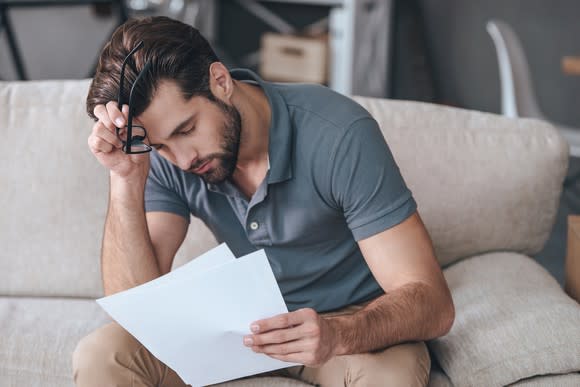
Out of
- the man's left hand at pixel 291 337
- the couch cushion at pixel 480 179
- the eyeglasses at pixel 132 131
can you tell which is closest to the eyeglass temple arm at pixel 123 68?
the eyeglasses at pixel 132 131

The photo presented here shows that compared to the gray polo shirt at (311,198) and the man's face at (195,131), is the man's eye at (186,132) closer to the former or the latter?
the man's face at (195,131)

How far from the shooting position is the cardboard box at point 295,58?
491cm

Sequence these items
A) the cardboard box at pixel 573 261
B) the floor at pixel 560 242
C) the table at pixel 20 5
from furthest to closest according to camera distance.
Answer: the table at pixel 20 5, the floor at pixel 560 242, the cardboard box at pixel 573 261

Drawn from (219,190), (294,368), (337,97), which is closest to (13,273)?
(219,190)

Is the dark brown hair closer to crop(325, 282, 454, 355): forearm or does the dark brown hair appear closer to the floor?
crop(325, 282, 454, 355): forearm

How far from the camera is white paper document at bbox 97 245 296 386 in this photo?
127 cm

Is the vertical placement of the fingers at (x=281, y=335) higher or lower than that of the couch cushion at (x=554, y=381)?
higher

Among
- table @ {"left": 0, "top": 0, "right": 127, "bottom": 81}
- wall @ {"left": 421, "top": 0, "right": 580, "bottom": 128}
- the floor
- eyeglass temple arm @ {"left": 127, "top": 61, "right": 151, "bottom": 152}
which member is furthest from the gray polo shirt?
wall @ {"left": 421, "top": 0, "right": 580, "bottom": 128}

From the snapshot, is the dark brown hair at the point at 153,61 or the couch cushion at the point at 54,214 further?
the couch cushion at the point at 54,214

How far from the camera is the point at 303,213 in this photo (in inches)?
63.4

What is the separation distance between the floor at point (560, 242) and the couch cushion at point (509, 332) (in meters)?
1.42

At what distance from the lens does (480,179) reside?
76.6 inches

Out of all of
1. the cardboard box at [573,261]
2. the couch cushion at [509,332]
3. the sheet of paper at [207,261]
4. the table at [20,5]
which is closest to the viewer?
the sheet of paper at [207,261]

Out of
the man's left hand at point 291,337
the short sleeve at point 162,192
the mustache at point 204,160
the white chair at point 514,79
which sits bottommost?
the white chair at point 514,79
